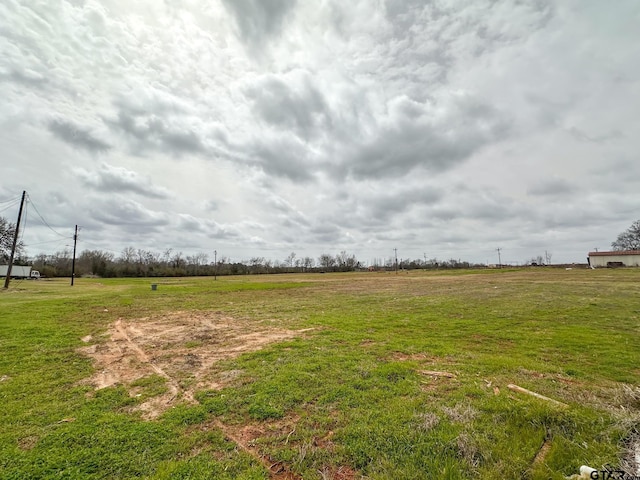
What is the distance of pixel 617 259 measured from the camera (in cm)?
8306

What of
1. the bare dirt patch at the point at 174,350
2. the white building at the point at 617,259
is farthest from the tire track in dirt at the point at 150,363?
the white building at the point at 617,259

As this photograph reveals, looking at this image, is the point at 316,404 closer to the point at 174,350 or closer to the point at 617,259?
the point at 174,350

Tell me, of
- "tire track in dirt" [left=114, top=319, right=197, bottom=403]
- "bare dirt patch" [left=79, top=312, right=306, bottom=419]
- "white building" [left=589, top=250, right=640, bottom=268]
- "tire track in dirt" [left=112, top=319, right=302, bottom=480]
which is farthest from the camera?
"white building" [left=589, top=250, right=640, bottom=268]

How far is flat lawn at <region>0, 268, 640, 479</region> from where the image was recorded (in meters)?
3.80

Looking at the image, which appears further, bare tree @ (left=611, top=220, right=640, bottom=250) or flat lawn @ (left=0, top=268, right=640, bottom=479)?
bare tree @ (left=611, top=220, right=640, bottom=250)

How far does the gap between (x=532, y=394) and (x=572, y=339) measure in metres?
7.56

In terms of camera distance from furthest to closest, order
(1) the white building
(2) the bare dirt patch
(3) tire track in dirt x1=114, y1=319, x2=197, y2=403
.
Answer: (1) the white building < (2) the bare dirt patch < (3) tire track in dirt x1=114, y1=319, x2=197, y2=403

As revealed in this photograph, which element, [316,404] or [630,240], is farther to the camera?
[630,240]

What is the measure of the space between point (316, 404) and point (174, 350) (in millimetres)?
6459

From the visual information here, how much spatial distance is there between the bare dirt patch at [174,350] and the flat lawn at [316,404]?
0.07 m

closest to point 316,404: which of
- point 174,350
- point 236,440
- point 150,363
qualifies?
point 236,440

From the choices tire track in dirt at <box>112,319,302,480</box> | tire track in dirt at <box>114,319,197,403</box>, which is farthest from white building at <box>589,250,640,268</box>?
tire track in dirt at <box>114,319,197,403</box>

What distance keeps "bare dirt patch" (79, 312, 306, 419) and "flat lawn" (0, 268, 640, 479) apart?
69mm

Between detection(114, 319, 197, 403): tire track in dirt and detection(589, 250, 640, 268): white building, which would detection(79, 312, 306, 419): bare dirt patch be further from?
detection(589, 250, 640, 268): white building
